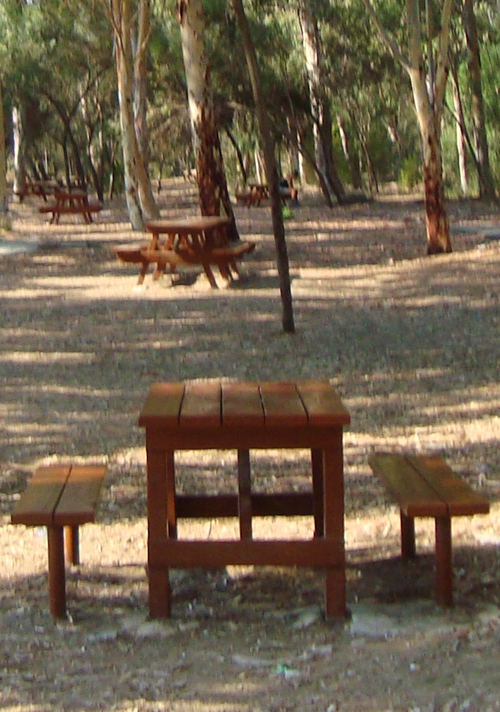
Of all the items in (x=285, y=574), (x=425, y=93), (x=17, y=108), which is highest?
(x=17, y=108)

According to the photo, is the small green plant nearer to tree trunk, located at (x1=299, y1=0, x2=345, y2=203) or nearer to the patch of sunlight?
tree trunk, located at (x1=299, y1=0, x2=345, y2=203)

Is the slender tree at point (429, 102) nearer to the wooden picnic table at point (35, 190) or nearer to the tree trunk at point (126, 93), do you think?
the tree trunk at point (126, 93)

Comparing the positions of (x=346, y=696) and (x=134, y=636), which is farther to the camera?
(x=134, y=636)

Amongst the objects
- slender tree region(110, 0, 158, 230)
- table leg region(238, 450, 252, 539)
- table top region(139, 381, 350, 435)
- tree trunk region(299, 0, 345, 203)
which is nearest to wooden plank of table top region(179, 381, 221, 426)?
table top region(139, 381, 350, 435)

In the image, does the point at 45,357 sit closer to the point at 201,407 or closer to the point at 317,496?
the point at 317,496

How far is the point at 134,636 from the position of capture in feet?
13.1

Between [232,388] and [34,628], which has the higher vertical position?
[232,388]

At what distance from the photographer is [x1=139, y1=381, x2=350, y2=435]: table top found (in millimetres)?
3891

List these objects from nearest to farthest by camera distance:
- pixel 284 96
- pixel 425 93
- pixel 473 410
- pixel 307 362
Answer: pixel 473 410 < pixel 307 362 < pixel 425 93 < pixel 284 96

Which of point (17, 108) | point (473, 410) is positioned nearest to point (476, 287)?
point (473, 410)

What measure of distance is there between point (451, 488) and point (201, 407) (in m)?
1.04

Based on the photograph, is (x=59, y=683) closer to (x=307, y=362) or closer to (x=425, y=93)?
(x=307, y=362)

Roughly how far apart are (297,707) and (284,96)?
24.9 meters

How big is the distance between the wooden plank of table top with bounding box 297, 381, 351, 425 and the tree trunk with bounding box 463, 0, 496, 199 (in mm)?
20311
